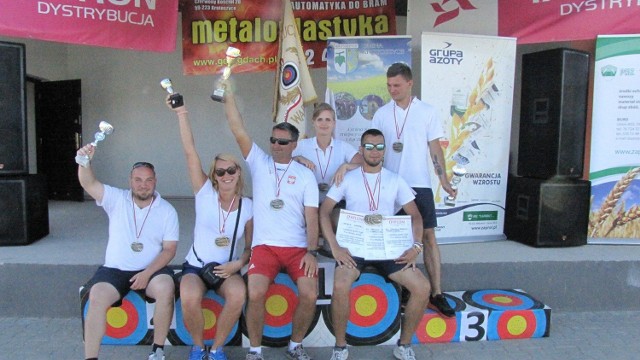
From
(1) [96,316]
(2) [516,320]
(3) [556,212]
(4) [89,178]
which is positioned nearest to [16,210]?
(4) [89,178]

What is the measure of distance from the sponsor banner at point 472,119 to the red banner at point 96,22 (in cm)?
265

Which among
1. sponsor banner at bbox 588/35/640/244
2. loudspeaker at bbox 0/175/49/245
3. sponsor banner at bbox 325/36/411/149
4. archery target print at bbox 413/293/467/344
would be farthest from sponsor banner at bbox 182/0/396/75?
archery target print at bbox 413/293/467/344

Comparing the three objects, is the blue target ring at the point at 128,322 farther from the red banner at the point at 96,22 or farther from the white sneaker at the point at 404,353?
the red banner at the point at 96,22

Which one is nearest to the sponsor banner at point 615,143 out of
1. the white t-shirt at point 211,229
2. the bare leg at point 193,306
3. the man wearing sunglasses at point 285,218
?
the man wearing sunglasses at point 285,218

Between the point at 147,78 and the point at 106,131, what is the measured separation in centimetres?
536

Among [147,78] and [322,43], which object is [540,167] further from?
[147,78]

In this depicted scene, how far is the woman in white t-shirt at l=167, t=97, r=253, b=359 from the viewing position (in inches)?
127

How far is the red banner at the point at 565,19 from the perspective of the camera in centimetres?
506

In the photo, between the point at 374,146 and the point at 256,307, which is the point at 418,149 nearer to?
the point at 374,146

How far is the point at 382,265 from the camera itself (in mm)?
3537

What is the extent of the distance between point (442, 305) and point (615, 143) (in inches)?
110

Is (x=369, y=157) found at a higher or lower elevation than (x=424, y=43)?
lower

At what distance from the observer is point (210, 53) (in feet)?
21.3

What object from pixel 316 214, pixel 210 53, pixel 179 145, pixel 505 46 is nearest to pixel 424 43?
pixel 505 46
